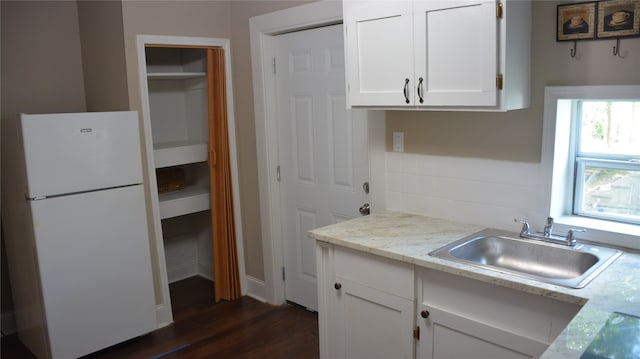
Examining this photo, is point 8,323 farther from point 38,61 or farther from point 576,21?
point 576,21

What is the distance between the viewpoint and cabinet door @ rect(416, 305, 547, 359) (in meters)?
1.97

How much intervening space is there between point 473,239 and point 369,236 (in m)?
0.47

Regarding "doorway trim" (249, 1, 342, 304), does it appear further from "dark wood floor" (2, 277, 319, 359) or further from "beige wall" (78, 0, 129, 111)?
"beige wall" (78, 0, 129, 111)

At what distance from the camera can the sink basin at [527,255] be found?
7.22 ft

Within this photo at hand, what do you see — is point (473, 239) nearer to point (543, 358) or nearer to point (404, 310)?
point (404, 310)

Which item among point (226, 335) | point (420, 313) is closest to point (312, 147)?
point (226, 335)

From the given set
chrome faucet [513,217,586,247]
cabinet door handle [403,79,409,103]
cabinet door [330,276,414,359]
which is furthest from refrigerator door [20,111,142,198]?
chrome faucet [513,217,586,247]

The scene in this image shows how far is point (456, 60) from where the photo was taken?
228 cm

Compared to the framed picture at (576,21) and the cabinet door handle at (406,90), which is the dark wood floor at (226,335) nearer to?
the cabinet door handle at (406,90)

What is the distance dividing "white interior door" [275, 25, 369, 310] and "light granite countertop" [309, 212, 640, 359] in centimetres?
55

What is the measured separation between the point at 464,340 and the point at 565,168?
93cm

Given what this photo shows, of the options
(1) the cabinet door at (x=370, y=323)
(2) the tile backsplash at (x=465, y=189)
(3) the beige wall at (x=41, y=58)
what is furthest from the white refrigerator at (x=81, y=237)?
(2) the tile backsplash at (x=465, y=189)

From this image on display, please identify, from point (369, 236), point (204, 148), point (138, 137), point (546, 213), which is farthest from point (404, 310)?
point (204, 148)

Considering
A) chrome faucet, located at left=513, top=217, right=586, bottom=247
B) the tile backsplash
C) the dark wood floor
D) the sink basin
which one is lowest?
the dark wood floor
